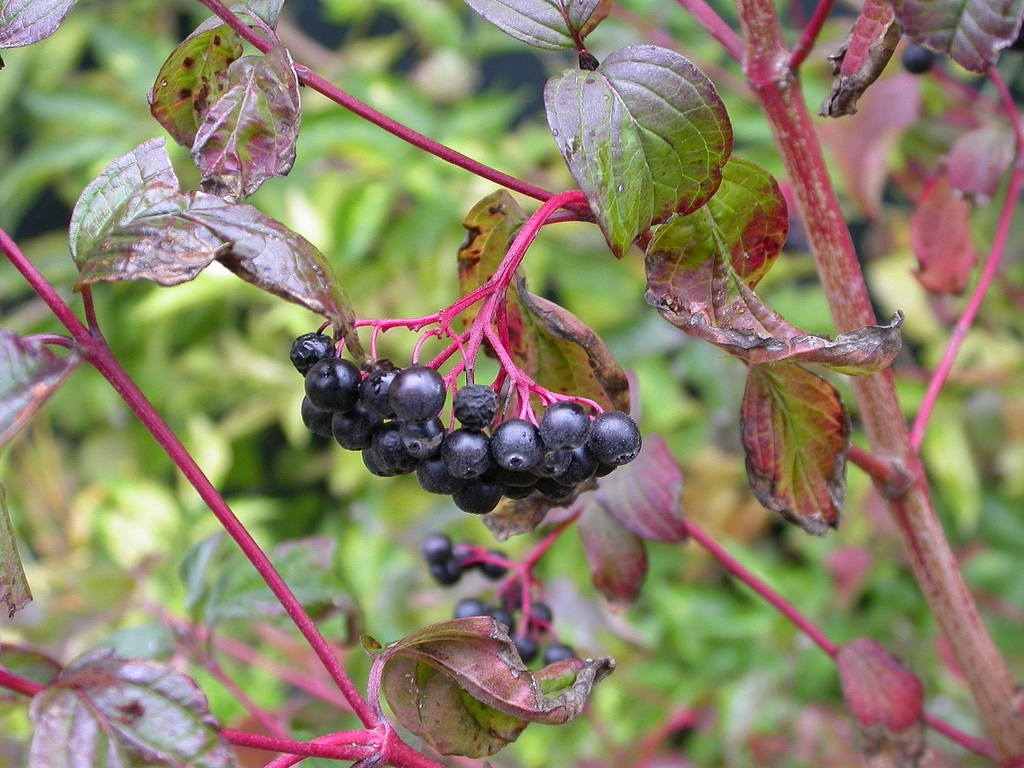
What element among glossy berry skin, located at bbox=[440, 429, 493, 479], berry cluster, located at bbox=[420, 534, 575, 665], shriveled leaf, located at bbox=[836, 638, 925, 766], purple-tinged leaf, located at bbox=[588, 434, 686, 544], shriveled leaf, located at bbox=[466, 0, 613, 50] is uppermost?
shriveled leaf, located at bbox=[466, 0, 613, 50]

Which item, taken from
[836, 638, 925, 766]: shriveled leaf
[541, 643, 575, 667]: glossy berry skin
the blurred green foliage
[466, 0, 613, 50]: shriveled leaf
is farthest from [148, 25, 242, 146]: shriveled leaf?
the blurred green foliage

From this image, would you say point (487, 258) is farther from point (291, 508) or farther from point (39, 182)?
point (39, 182)

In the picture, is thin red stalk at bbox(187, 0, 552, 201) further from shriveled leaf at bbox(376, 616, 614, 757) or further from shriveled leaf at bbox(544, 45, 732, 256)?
shriveled leaf at bbox(376, 616, 614, 757)

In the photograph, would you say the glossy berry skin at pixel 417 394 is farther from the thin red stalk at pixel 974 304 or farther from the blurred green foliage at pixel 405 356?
the blurred green foliage at pixel 405 356

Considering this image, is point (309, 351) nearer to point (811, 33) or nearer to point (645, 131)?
point (645, 131)

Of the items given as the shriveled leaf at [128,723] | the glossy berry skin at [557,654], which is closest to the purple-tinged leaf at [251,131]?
the shriveled leaf at [128,723]

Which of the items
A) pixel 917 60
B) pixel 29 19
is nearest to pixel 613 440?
pixel 29 19
